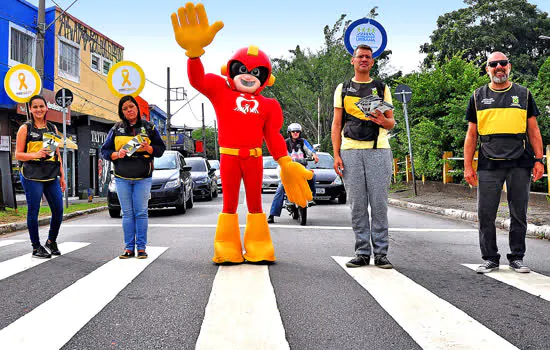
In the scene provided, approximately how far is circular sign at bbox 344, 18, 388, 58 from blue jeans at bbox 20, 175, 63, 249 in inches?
268

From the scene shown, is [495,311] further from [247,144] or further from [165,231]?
[165,231]

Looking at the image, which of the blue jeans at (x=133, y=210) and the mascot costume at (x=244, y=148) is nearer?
the mascot costume at (x=244, y=148)

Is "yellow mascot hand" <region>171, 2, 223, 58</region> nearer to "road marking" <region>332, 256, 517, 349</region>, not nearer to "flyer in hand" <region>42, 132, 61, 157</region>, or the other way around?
"flyer in hand" <region>42, 132, 61, 157</region>

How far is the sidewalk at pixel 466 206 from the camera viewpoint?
7.76 metres

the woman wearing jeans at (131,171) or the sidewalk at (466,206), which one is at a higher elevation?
the woman wearing jeans at (131,171)

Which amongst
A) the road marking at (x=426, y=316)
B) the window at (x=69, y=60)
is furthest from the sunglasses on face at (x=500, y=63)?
the window at (x=69, y=60)

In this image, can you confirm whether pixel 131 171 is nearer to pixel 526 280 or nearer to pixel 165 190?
pixel 526 280

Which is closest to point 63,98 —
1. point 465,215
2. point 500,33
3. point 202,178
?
point 202,178

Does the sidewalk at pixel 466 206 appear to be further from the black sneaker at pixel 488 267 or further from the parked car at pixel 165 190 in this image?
the parked car at pixel 165 190

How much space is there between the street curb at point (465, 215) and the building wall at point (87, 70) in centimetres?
1522

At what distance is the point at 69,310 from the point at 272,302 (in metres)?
1.29

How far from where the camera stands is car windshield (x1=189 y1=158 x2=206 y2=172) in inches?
707

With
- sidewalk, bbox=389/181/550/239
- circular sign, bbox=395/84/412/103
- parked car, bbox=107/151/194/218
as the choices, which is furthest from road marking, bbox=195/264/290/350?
circular sign, bbox=395/84/412/103

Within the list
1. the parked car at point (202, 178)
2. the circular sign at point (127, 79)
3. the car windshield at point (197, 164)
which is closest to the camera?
the circular sign at point (127, 79)
